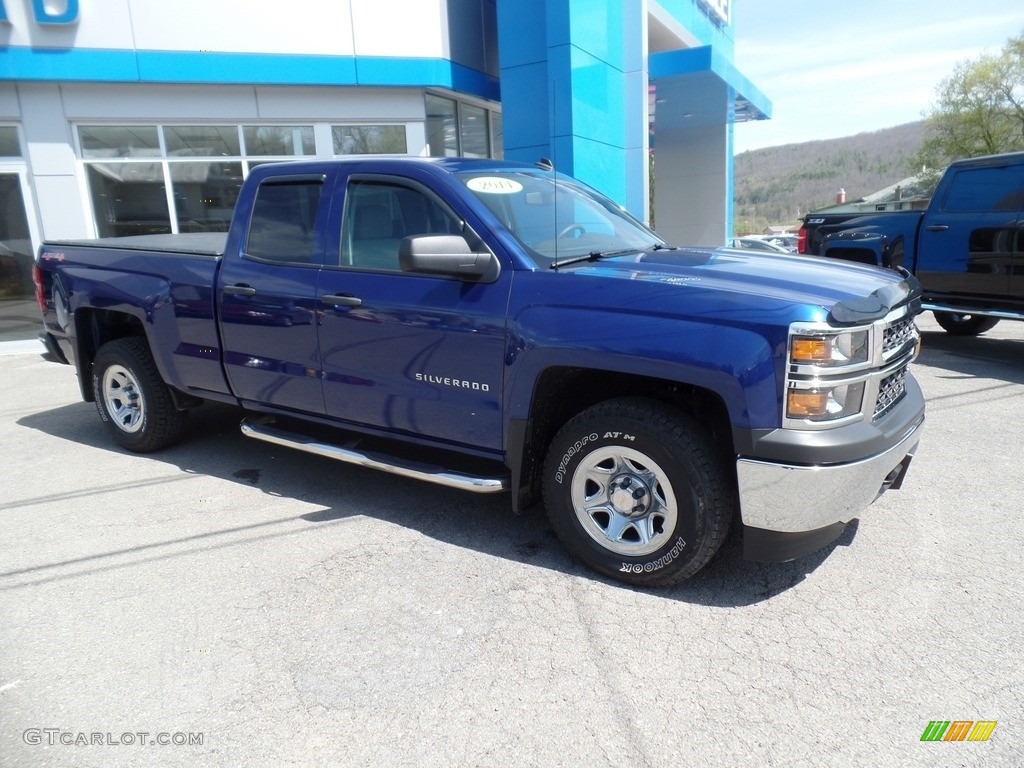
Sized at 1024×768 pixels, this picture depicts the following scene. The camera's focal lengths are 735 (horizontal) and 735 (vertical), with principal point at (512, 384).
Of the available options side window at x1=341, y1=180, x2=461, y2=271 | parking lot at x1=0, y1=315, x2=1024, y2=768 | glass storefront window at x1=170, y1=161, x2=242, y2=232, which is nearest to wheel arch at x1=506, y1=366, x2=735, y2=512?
parking lot at x1=0, y1=315, x2=1024, y2=768

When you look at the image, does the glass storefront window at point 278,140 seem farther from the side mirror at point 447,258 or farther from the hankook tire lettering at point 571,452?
the hankook tire lettering at point 571,452

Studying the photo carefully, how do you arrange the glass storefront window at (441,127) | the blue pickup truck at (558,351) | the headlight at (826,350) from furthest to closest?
the glass storefront window at (441,127) < the blue pickup truck at (558,351) < the headlight at (826,350)

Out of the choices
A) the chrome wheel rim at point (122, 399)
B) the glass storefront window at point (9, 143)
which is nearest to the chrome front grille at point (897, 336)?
the chrome wheel rim at point (122, 399)

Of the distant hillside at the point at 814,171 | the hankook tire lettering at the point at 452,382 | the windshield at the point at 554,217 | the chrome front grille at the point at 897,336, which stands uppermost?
the distant hillside at the point at 814,171

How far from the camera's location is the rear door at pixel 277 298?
4203mm

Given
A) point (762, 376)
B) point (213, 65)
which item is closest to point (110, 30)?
point (213, 65)

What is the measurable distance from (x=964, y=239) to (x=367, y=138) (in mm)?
9111

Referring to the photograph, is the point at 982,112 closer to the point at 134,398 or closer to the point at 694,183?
the point at 694,183

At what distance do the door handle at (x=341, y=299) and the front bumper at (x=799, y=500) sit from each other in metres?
2.14

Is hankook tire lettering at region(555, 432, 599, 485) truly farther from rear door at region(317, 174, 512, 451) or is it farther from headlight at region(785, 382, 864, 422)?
headlight at region(785, 382, 864, 422)

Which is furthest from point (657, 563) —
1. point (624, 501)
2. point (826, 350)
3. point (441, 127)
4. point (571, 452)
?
point (441, 127)

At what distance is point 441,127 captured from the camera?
13.4 metres

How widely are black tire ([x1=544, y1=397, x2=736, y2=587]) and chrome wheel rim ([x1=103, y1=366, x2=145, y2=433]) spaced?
350 cm

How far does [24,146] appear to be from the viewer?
10836 mm
